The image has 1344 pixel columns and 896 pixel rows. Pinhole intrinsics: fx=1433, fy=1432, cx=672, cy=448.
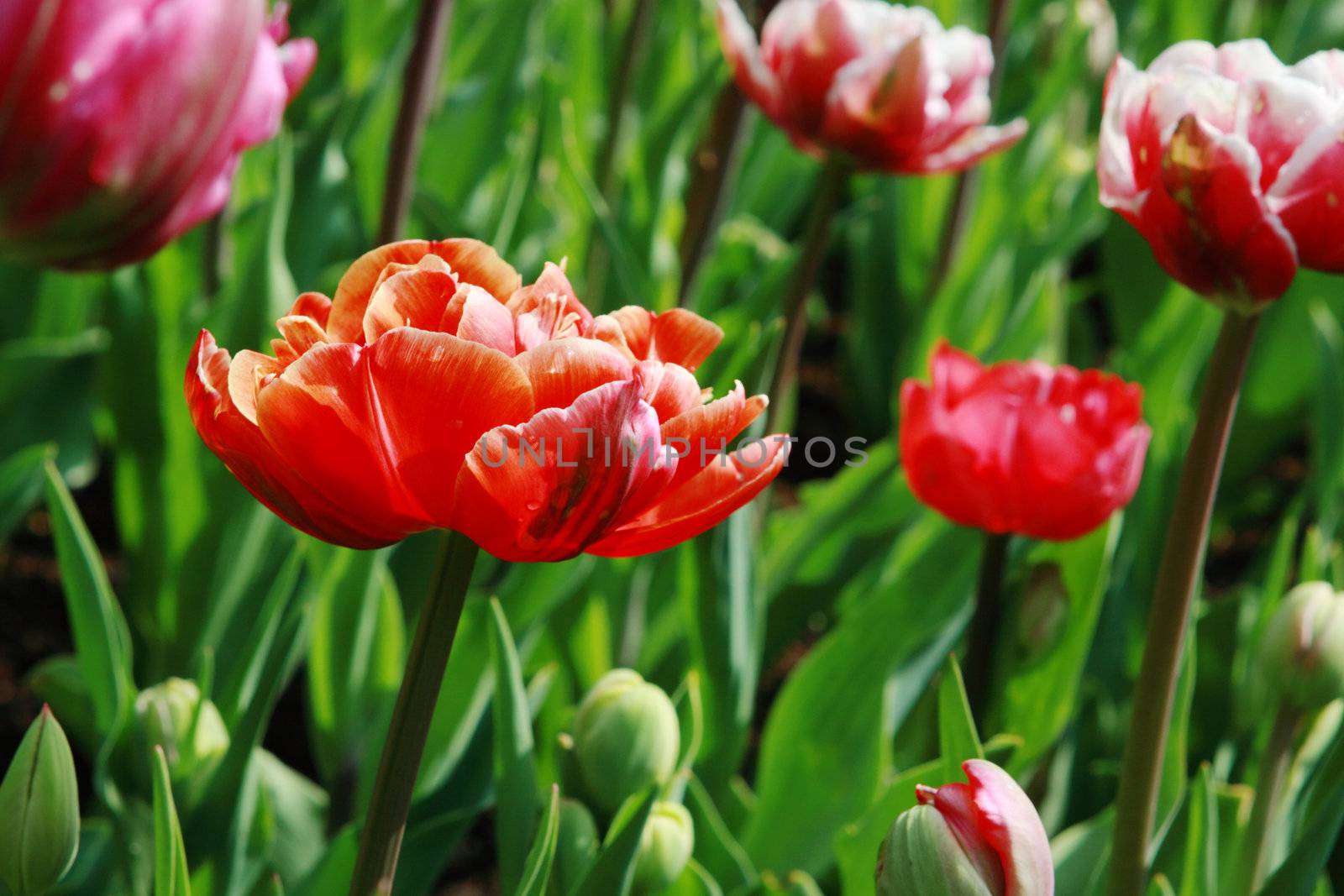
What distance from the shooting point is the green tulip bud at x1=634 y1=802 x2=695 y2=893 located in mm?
739

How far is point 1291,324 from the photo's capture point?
69.5 inches

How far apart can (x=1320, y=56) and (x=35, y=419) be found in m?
1.12

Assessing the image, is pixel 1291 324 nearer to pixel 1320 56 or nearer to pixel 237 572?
pixel 1320 56

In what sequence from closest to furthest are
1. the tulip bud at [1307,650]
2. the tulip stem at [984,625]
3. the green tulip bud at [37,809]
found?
the green tulip bud at [37,809] → the tulip bud at [1307,650] → the tulip stem at [984,625]

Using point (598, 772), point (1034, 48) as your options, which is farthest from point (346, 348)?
point (1034, 48)

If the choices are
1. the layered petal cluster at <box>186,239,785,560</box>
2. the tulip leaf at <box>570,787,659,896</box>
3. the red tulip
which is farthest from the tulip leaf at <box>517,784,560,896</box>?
the red tulip

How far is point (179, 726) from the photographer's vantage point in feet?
2.63

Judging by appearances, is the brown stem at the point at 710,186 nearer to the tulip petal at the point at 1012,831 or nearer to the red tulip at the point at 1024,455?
the red tulip at the point at 1024,455

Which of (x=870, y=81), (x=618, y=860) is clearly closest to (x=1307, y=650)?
(x=618, y=860)

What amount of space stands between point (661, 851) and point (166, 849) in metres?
0.24

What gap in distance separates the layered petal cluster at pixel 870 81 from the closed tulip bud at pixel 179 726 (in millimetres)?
651

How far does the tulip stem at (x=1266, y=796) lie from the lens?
85cm

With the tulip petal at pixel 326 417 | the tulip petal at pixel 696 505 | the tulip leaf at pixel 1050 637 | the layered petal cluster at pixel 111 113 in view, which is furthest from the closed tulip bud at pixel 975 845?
the tulip leaf at pixel 1050 637

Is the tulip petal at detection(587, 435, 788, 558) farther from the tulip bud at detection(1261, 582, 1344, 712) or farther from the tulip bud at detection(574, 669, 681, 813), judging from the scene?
the tulip bud at detection(1261, 582, 1344, 712)
